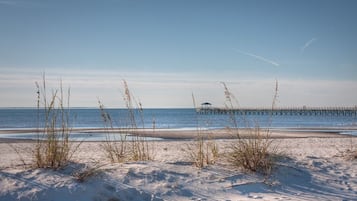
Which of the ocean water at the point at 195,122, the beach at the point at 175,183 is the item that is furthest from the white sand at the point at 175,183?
the ocean water at the point at 195,122

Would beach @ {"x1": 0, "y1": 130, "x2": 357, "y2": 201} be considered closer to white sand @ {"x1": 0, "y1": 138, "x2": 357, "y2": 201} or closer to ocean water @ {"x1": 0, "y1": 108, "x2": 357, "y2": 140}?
white sand @ {"x1": 0, "y1": 138, "x2": 357, "y2": 201}

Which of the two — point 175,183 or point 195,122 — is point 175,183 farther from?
point 195,122

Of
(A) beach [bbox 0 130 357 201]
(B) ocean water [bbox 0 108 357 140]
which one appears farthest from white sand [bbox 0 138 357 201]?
(B) ocean water [bbox 0 108 357 140]

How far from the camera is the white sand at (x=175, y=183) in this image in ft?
17.3

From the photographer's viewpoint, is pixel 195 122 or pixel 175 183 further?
pixel 195 122

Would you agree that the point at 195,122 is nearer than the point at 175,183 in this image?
No

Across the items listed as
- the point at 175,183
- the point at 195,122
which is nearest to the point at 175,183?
the point at 175,183

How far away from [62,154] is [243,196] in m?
2.94

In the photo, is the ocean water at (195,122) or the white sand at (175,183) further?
the ocean water at (195,122)

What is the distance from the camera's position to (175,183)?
6.00 m

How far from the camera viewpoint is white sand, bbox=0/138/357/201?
207 inches

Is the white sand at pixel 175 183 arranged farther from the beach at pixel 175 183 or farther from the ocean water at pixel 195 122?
the ocean water at pixel 195 122

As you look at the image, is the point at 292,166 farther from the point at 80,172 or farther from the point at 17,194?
the point at 17,194

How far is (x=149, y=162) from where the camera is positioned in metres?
6.81
